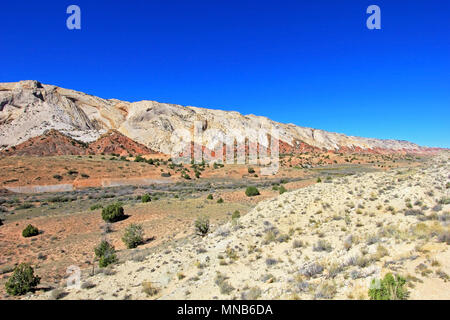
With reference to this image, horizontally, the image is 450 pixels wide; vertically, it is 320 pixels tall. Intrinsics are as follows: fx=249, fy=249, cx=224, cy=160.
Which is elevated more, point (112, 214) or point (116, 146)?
point (116, 146)

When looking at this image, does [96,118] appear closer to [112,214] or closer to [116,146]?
[116,146]

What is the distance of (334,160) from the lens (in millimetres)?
76812

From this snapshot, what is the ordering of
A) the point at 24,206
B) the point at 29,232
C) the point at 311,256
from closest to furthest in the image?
A: the point at 311,256 < the point at 29,232 < the point at 24,206

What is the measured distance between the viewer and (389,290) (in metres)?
4.76

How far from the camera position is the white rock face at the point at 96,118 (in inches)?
2879

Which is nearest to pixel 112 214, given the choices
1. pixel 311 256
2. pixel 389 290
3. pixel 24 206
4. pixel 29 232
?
pixel 29 232

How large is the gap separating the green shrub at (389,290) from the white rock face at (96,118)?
83.0 meters

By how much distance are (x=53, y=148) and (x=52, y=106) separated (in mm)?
21799

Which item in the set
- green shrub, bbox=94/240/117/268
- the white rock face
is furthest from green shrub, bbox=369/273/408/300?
the white rock face

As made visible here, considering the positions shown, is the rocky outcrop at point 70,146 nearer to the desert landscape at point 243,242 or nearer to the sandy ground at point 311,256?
the desert landscape at point 243,242

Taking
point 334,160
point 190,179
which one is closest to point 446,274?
point 190,179

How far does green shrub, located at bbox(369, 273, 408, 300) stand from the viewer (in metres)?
4.68

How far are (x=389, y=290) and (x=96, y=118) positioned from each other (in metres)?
98.4
